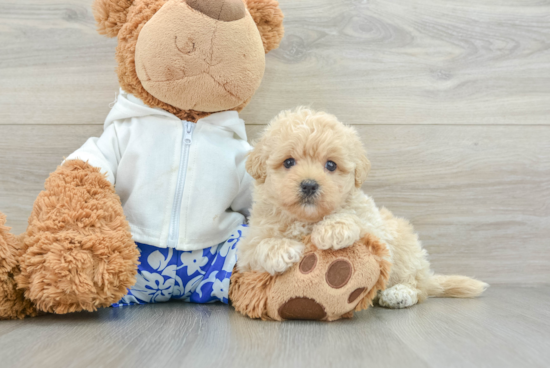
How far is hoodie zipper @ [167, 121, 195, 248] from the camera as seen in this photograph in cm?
99

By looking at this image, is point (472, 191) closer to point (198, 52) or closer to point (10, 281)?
point (198, 52)

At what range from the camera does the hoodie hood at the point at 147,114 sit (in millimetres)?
1031

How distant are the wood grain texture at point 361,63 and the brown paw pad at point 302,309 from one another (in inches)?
23.0

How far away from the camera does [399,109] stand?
1.29m

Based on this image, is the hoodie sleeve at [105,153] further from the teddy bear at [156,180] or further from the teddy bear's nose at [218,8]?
the teddy bear's nose at [218,8]

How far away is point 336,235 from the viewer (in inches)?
33.1

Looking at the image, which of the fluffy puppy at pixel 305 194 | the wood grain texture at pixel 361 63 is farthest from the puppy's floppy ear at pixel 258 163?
the wood grain texture at pixel 361 63

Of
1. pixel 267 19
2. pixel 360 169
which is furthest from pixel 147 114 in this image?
pixel 360 169

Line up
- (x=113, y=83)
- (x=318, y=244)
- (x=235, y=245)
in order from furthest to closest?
(x=113, y=83) → (x=235, y=245) → (x=318, y=244)

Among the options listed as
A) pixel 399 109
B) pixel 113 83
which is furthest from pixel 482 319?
pixel 113 83

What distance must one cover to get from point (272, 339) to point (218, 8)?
64cm

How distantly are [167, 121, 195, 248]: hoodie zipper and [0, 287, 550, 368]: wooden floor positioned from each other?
160mm

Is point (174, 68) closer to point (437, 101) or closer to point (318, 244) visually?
point (318, 244)

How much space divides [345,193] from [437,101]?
581mm
